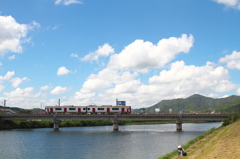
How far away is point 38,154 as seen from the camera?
42.0 m

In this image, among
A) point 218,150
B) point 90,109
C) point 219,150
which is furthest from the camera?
point 90,109

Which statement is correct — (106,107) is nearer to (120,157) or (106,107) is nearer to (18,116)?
(18,116)

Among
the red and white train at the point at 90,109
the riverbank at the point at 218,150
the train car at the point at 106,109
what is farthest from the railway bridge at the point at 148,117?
the riverbank at the point at 218,150

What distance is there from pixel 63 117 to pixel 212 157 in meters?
83.3

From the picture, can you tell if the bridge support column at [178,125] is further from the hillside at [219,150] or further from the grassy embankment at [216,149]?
the hillside at [219,150]

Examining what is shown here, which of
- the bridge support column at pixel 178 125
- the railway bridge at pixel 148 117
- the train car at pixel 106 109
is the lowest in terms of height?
the bridge support column at pixel 178 125

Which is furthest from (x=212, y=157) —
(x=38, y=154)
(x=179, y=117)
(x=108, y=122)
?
(x=108, y=122)

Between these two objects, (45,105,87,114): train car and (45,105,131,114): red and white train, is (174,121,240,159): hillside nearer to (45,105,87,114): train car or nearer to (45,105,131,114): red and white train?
(45,105,131,114): red and white train

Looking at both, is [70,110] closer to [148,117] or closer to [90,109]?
[90,109]

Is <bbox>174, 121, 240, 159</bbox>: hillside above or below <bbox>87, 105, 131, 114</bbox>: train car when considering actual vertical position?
below

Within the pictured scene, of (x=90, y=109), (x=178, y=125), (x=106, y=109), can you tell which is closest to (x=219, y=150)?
(x=178, y=125)

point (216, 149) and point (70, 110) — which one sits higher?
point (70, 110)

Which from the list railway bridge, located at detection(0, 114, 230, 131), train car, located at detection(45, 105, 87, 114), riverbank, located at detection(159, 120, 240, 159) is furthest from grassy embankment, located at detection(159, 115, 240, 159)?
train car, located at detection(45, 105, 87, 114)

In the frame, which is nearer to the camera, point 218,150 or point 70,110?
point 218,150
